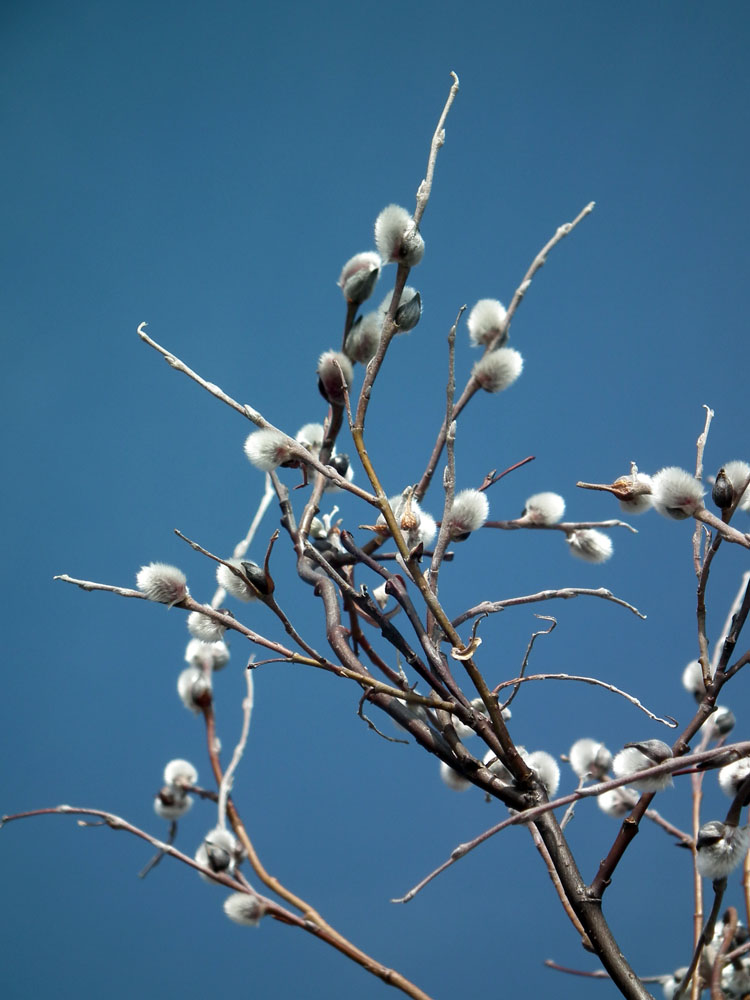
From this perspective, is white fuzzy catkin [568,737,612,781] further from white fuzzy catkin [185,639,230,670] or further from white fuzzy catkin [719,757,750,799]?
white fuzzy catkin [185,639,230,670]

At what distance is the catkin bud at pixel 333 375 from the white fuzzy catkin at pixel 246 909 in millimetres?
424

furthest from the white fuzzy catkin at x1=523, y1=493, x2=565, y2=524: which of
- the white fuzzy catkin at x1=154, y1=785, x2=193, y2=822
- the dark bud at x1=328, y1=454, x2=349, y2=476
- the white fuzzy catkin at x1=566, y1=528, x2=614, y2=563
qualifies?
the white fuzzy catkin at x1=154, y1=785, x2=193, y2=822

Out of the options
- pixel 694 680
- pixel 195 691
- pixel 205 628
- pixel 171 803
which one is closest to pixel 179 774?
pixel 171 803

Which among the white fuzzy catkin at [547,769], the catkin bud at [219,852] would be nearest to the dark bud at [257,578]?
the white fuzzy catkin at [547,769]

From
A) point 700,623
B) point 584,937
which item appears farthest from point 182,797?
point 700,623

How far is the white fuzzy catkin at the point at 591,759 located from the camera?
2.41 ft

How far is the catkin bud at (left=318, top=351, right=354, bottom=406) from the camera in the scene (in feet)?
1.87

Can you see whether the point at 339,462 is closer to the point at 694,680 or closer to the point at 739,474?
the point at 739,474

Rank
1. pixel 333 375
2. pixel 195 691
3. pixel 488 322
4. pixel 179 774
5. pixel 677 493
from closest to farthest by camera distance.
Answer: pixel 677 493 < pixel 333 375 < pixel 488 322 < pixel 195 691 < pixel 179 774

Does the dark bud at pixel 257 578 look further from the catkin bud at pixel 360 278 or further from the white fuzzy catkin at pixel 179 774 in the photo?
the white fuzzy catkin at pixel 179 774

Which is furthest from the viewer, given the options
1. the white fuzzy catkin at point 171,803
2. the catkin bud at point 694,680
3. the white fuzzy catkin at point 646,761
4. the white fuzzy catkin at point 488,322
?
the white fuzzy catkin at point 171,803

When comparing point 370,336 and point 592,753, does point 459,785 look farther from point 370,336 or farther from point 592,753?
point 370,336

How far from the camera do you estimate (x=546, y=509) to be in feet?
2.18

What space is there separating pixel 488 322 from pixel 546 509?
0.51 feet
